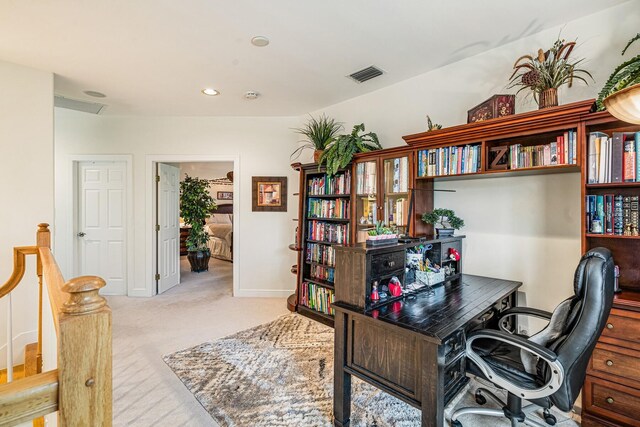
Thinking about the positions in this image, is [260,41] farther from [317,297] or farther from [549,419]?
[549,419]

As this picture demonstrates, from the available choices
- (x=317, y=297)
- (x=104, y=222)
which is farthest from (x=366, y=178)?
(x=104, y=222)

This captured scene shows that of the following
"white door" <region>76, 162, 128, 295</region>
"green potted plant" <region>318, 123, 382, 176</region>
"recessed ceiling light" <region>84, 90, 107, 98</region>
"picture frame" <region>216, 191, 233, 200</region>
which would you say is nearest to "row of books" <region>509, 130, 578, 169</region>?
"green potted plant" <region>318, 123, 382, 176</region>

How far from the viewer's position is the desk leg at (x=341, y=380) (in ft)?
5.81

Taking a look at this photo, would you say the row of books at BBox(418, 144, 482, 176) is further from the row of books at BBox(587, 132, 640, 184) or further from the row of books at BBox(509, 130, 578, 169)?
the row of books at BBox(587, 132, 640, 184)

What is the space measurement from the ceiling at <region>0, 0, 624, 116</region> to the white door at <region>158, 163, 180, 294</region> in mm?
1552

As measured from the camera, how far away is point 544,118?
1879mm

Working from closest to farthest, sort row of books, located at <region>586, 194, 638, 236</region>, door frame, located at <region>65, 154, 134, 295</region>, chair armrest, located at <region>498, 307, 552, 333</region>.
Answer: row of books, located at <region>586, 194, 638, 236</region>
chair armrest, located at <region>498, 307, 552, 333</region>
door frame, located at <region>65, 154, 134, 295</region>

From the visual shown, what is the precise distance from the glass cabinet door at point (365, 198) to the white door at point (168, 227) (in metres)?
3.14

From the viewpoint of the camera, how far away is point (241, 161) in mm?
4418

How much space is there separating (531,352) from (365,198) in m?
1.94

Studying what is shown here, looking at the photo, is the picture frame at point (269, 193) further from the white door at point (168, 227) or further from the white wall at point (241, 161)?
the white door at point (168, 227)

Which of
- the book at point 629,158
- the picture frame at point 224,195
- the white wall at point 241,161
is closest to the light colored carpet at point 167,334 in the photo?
the white wall at point 241,161

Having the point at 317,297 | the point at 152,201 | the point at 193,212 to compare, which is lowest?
the point at 317,297

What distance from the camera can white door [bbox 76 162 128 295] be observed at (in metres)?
4.43
